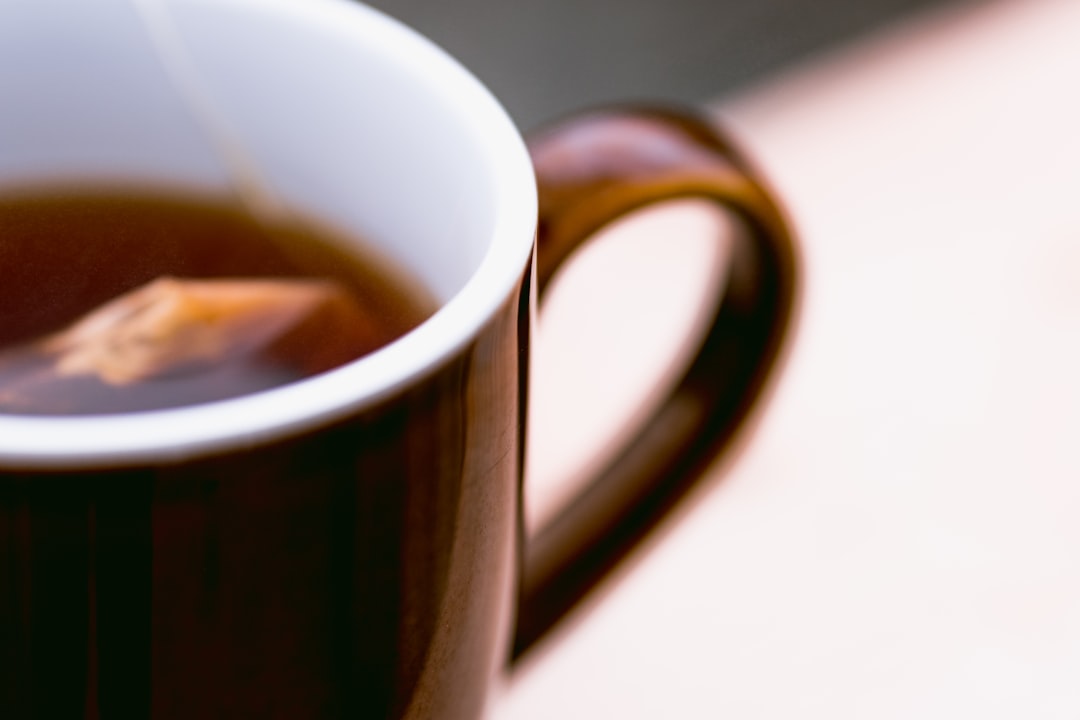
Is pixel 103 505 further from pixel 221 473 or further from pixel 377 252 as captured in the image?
pixel 377 252

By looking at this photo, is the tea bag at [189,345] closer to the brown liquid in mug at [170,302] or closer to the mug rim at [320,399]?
the brown liquid in mug at [170,302]

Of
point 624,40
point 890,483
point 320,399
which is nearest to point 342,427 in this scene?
point 320,399

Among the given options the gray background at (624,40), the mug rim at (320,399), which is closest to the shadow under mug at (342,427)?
the mug rim at (320,399)

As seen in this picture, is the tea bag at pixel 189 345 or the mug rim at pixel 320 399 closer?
the mug rim at pixel 320 399

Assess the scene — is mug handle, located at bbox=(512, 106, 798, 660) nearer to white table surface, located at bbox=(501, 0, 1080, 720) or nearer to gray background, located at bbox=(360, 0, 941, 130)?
white table surface, located at bbox=(501, 0, 1080, 720)

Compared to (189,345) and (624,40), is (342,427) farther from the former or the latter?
(624,40)

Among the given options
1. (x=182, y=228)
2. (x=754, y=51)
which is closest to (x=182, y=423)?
(x=182, y=228)

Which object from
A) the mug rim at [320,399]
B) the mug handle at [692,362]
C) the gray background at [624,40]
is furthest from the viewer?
the gray background at [624,40]

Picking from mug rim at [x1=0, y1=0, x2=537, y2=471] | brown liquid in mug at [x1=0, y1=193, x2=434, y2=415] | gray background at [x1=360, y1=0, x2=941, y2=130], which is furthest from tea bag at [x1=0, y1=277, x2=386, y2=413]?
gray background at [x1=360, y1=0, x2=941, y2=130]
